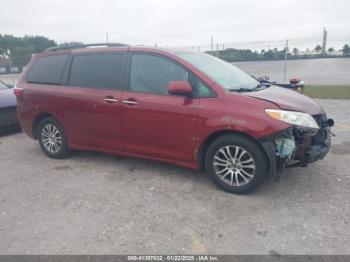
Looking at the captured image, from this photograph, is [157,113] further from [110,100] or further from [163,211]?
[163,211]

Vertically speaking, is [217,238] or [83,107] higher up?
[83,107]

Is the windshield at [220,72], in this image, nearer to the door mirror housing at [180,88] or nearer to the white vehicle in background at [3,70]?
the door mirror housing at [180,88]

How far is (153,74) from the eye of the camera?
4.37 meters

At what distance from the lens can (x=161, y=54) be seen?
434 centimetres

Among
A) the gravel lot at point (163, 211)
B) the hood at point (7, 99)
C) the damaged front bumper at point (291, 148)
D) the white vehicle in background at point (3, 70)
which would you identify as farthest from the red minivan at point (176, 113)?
the white vehicle in background at point (3, 70)

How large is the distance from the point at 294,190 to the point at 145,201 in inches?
70.6

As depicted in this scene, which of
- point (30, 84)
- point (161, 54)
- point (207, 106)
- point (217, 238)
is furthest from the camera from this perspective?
point (30, 84)

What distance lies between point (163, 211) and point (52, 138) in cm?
278

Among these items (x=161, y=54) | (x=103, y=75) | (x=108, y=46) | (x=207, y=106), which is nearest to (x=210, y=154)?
(x=207, y=106)

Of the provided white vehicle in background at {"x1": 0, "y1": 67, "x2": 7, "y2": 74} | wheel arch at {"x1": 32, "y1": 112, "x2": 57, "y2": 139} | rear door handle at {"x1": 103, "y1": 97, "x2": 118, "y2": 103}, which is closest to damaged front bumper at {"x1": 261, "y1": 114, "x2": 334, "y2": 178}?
rear door handle at {"x1": 103, "y1": 97, "x2": 118, "y2": 103}

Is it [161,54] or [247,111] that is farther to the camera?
[161,54]

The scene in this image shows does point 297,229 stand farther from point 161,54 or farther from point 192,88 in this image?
point 161,54

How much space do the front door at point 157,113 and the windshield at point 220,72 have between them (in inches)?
11.4

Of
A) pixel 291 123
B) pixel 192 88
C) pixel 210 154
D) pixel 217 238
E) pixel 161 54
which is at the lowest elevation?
pixel 217 238
